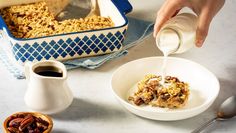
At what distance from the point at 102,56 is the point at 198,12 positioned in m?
0.31

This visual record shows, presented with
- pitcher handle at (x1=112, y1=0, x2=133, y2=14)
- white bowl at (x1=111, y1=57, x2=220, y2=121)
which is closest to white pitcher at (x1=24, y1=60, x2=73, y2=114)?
white bowl at (x1=111, y1=57, x2=220, y2=121)

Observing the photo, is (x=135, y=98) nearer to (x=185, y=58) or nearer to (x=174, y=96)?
(x=174, y=96)

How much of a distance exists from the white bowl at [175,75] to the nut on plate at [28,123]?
175 millimetres

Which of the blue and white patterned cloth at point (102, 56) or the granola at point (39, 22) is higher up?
the granola at point (39, 22)

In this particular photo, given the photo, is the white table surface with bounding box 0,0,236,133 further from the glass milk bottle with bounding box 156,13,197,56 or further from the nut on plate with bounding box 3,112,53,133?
the glass milk bottle with bounding box 156,13,197,56

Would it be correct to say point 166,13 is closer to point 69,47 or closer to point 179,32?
point 179,32

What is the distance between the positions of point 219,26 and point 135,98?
21.4 inches

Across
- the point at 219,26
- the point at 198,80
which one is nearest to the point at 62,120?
the point at 198,80

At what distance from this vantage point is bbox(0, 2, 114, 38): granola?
134 centimetres

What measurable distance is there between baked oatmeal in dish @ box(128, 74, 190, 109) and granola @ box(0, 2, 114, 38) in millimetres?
271

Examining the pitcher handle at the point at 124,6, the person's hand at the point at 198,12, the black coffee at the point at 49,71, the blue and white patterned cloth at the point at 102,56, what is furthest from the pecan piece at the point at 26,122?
the pitcher handle at the point at 124,6

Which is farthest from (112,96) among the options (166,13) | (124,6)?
(124,6)

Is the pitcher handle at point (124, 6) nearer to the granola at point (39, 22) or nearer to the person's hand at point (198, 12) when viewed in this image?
the granola at point (39, 22)

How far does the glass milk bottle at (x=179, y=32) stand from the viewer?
1.13 metres
